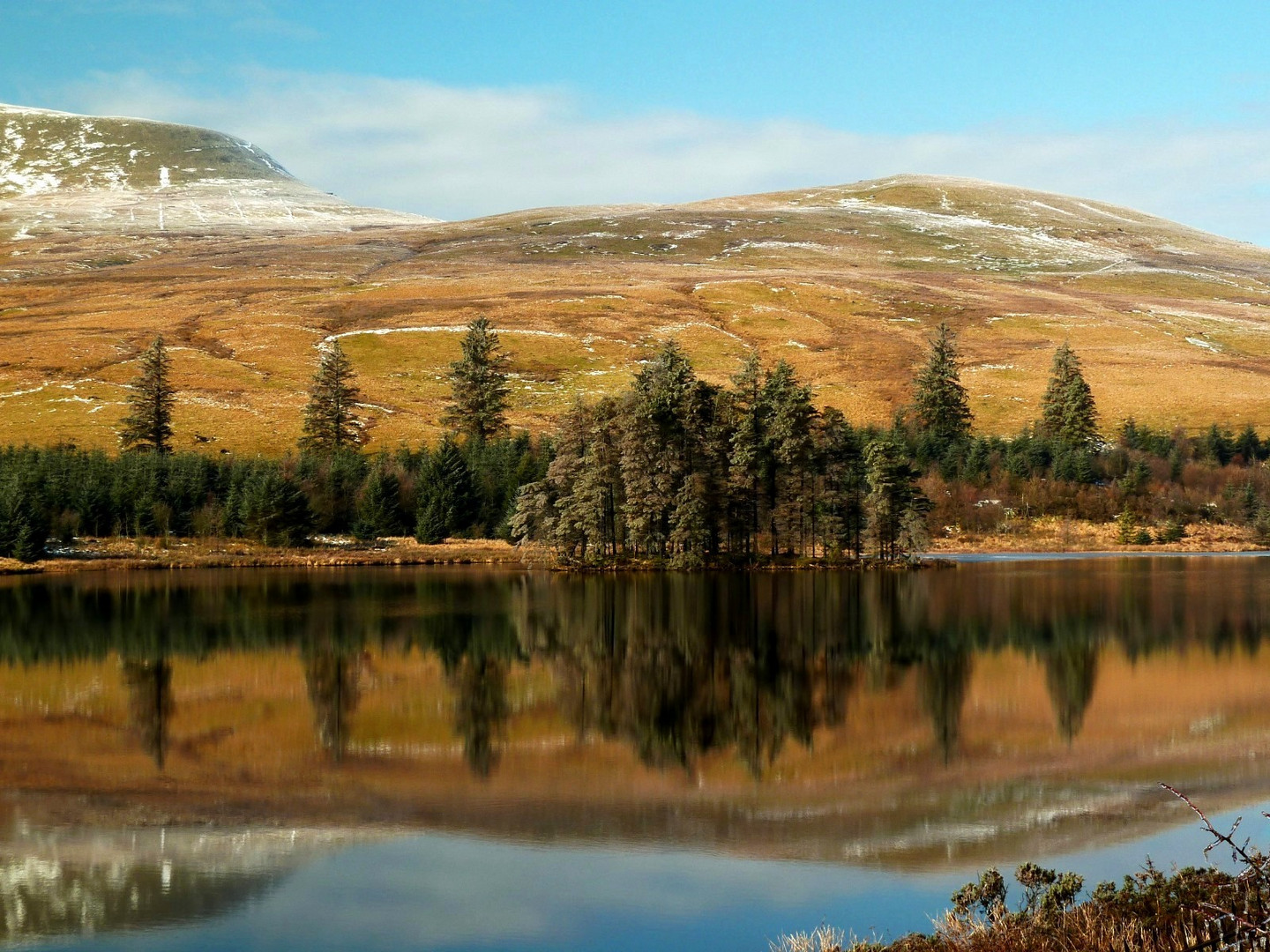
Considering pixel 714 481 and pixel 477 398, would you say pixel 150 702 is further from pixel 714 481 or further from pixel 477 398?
pixel 477 398

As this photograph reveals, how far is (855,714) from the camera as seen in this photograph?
93.5ft

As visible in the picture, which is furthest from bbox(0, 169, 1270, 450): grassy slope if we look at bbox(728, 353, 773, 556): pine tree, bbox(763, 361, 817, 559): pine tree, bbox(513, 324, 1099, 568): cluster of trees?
bbox(763, 361, 817, 559): pine tree

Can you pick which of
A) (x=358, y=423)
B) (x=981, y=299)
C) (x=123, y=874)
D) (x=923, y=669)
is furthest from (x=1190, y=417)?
(x=123, y=874)

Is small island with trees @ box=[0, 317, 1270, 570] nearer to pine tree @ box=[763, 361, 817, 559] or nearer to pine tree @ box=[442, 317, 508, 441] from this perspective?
pine tree @ box=[763, 361, 817, 559]

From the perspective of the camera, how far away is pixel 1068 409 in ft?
376

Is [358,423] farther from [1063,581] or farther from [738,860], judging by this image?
[738,860]

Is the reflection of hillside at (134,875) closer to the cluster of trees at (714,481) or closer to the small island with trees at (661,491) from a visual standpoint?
the cluster of trees at (714,481)

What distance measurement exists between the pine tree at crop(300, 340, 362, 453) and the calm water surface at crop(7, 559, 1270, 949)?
2461 inches

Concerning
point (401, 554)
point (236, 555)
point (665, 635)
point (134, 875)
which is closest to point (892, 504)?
point (401, 554)

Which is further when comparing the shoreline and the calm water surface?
the shoreline

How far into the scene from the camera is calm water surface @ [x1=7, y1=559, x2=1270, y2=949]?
16.1 meters

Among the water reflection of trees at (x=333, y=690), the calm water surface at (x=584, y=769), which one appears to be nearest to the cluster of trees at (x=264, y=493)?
the calm water surface at (x=584, y=769)

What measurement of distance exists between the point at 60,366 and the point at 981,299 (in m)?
135

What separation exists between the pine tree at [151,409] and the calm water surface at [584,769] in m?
61.5
